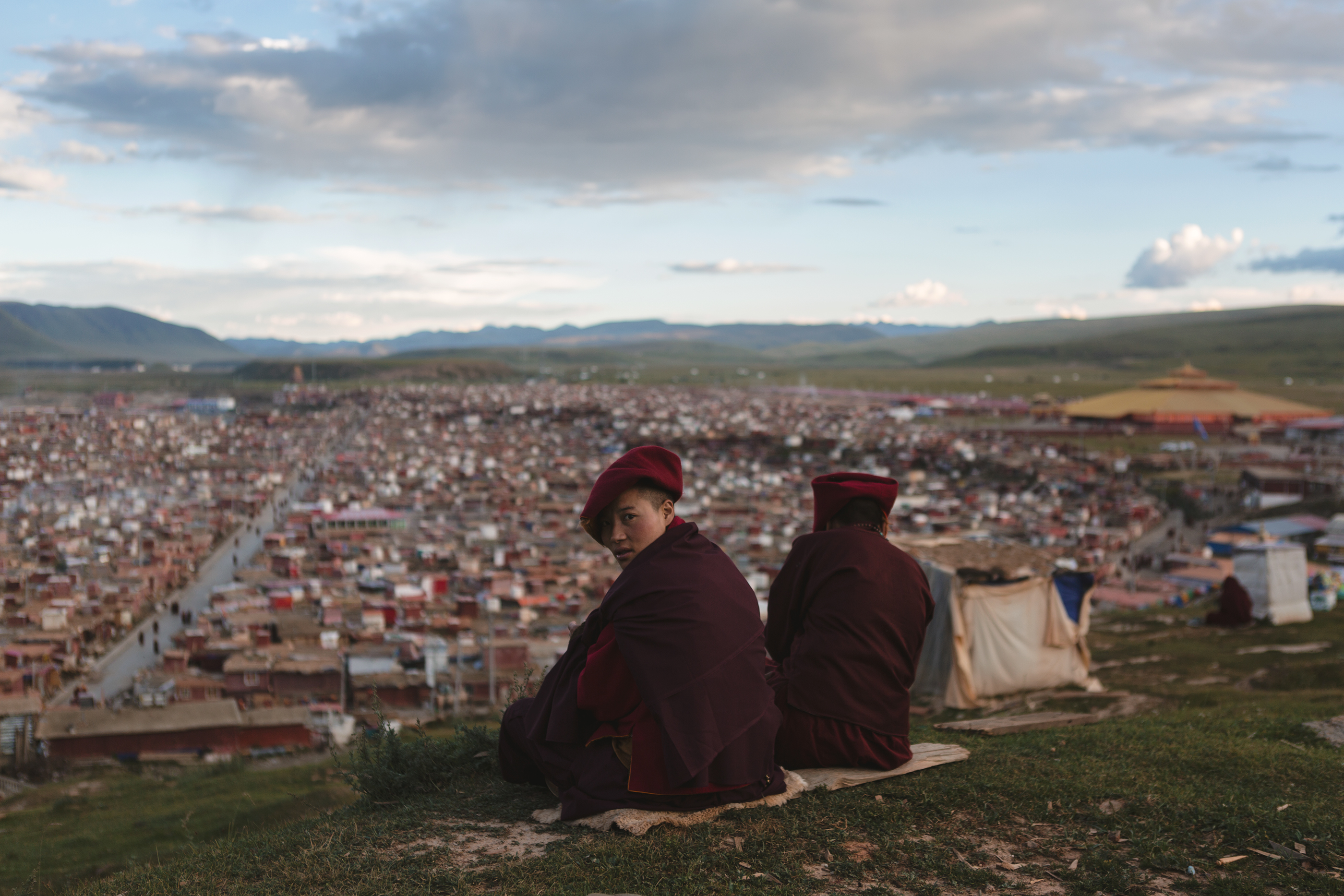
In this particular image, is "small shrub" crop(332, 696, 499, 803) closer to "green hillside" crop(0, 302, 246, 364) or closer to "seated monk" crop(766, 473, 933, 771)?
"seated monk" crop(766, 473, 933, 771)

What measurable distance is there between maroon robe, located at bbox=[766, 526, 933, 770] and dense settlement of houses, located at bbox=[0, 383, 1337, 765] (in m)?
1.53

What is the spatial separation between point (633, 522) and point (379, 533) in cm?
2967

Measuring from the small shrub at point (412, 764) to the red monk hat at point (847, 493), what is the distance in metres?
1.46

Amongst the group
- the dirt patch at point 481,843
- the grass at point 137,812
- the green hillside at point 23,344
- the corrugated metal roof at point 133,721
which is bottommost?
the corrugated metal roof at point 133,721

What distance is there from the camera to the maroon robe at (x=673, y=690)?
2504 millimetres

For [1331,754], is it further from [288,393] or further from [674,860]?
[288,393]

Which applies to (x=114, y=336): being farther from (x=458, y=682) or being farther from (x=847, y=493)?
(x=847, y=493)

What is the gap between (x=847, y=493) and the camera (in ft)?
10.1

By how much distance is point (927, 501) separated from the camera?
33750 mm

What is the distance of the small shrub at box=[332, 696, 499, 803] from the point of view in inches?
132

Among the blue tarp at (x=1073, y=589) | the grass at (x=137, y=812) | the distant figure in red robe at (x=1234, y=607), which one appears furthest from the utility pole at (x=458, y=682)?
the distant figure in red robe at (x=1234, y=607)

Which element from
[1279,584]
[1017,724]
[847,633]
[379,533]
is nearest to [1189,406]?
[379,533]

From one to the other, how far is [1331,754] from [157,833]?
315 inches

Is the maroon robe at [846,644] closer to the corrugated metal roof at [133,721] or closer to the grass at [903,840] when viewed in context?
the grass at [903,840]
